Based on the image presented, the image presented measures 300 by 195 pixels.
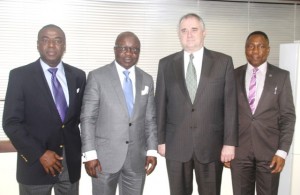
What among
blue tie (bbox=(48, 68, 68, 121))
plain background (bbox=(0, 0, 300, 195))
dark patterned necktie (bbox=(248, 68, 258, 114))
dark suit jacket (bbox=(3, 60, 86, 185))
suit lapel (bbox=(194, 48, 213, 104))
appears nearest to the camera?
dark suit jacket (bbox=(3, 60, 86, 185))

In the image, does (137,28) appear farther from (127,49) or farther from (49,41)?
(49,41)

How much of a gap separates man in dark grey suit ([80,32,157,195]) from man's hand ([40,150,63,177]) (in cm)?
19

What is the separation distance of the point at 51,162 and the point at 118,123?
0.50 m

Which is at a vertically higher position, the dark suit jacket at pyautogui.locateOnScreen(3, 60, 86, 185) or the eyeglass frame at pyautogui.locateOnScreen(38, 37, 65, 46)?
the eyeglass frame at pyautogui.locateOnScreen(38, 37, 65, 46)

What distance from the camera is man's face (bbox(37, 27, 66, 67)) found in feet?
6.77

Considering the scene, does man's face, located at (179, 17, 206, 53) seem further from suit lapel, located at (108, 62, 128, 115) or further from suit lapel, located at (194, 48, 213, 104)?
suit lapel, located at (108, 62, 128, 115)

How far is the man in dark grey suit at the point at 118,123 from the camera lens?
2123 mm

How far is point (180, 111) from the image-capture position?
222cm

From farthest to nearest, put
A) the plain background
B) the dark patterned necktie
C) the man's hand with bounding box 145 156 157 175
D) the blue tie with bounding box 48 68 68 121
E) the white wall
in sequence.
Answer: the plain background
the white wall
the dark patterned necktie
the man's hand with bounding box 145 156 157 175
the blue tie with bounding box 48 68 68 121

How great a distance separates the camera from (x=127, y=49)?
218 cm

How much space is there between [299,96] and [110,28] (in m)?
2.10

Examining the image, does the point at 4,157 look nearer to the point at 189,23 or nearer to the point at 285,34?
the point at 189,23

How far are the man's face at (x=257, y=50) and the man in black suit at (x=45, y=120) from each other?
4.43 ft

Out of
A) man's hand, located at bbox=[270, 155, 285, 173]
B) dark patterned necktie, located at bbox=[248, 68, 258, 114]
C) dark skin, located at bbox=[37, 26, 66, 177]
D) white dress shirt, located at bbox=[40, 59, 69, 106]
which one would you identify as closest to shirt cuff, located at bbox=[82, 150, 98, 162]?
dark skin, located at bbox=[37, 26, 66, 177]
